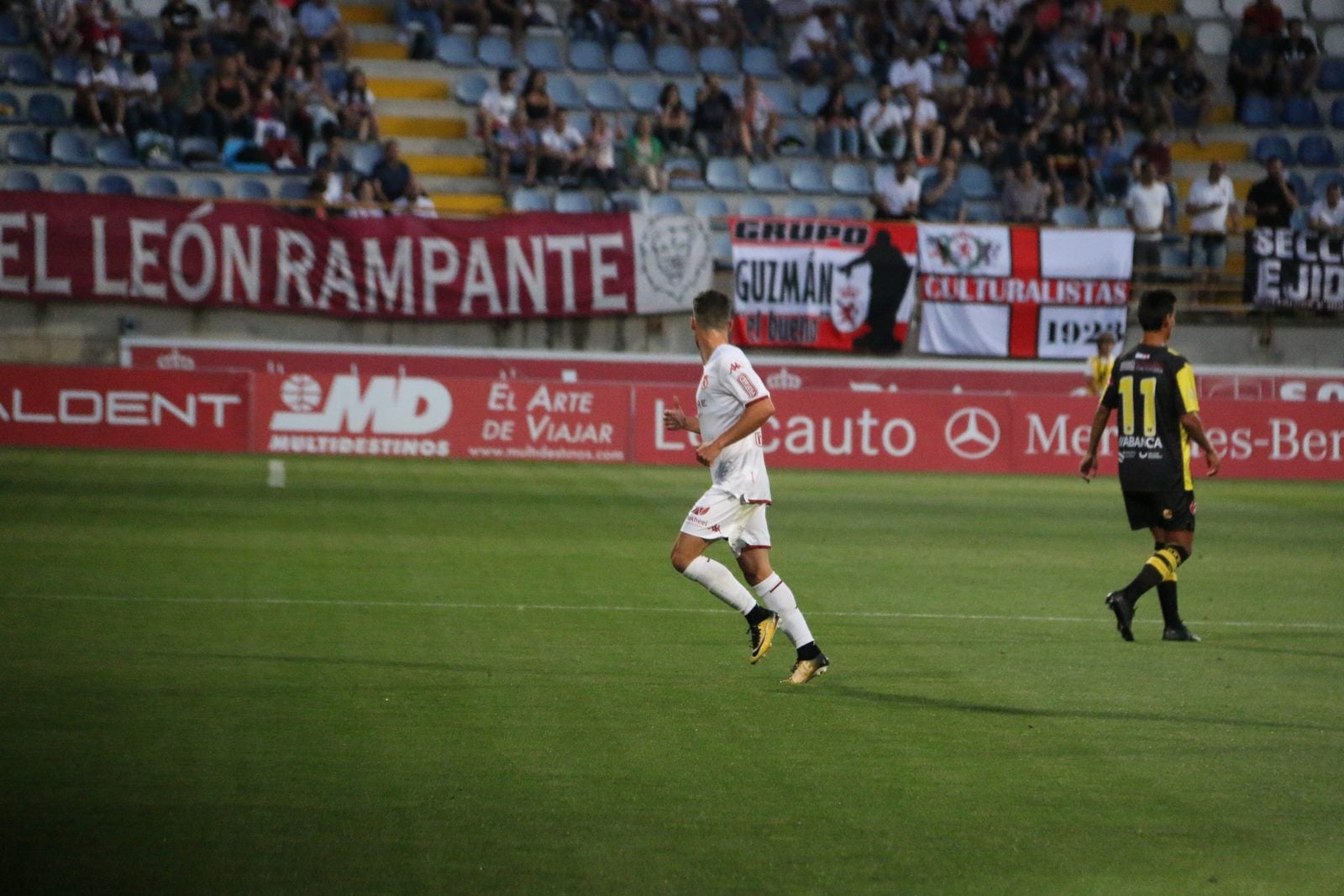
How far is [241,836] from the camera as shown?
5.61m

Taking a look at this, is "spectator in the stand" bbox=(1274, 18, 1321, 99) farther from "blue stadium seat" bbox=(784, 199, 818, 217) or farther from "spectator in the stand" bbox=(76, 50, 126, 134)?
"spectator in the stand" bbox=(76, 50, 126, 134)

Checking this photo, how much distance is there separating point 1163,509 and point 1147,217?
60.3ft

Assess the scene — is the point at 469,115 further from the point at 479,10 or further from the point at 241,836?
the point at 241,836

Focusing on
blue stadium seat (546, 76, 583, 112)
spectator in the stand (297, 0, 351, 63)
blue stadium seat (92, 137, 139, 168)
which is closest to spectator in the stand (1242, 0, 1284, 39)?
blue stadium seat (546, 76, 583, 112)

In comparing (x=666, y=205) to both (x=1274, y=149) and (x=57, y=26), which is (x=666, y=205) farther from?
(x=1274, y=149)

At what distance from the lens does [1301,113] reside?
31.9 m

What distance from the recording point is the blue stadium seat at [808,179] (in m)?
28.3

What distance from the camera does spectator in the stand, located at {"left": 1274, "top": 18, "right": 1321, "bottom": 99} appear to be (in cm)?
3194

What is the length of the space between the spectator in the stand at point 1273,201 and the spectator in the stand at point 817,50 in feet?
23.9

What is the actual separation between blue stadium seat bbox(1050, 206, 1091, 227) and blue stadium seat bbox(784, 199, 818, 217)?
4.03m

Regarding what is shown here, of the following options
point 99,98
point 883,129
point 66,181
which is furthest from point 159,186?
point 883,129

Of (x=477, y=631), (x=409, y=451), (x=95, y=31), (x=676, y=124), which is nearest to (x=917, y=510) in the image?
(x=409, y=451)

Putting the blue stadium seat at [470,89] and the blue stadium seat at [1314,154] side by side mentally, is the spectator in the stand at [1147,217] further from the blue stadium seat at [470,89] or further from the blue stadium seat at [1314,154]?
the blue stadium seat at [470,89]

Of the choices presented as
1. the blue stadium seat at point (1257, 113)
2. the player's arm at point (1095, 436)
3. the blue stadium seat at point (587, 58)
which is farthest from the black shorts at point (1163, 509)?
the blue stadium seat at point (1257, 113)
